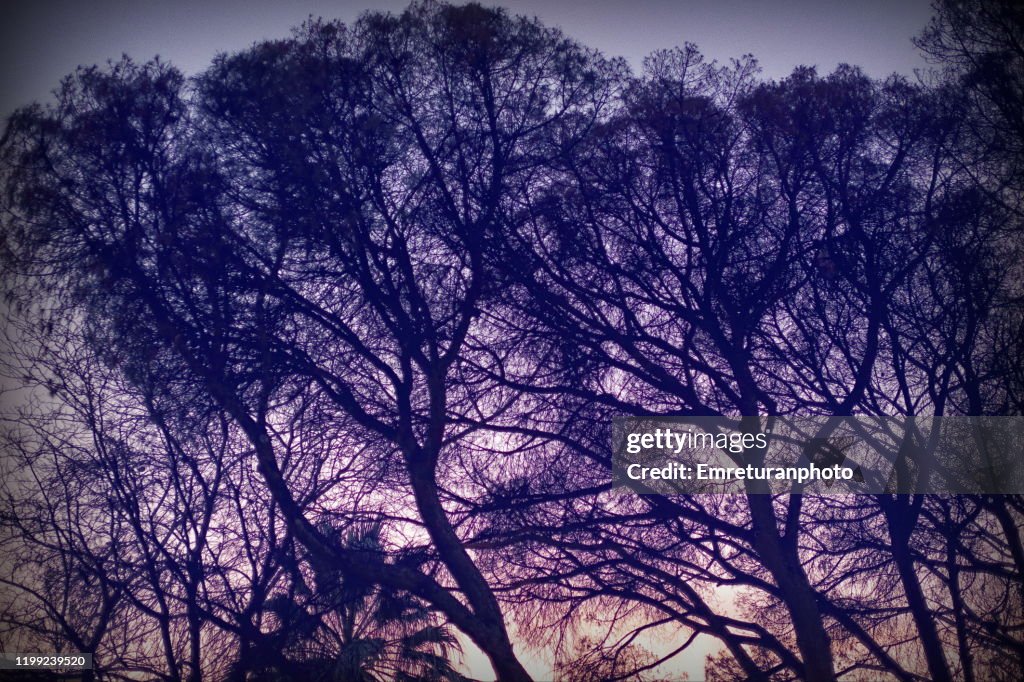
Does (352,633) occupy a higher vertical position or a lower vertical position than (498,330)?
lower

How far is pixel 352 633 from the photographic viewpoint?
6.43 m

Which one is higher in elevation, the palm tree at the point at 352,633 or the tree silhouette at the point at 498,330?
the tree silhouette at the point at 498,330

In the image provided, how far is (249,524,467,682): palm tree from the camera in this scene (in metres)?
5.77

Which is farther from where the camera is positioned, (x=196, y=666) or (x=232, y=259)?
(x=232, y=259)

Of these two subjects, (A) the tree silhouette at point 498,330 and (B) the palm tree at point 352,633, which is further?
(A) the tree silhouette at point 498,330

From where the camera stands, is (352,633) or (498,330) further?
(498,330)

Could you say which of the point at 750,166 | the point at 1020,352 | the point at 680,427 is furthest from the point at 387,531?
the point at 1020,352

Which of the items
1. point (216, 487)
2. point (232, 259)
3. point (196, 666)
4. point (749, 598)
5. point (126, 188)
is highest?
point (126, 188)

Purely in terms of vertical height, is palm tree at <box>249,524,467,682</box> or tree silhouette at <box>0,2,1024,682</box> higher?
tree silhouette at <box>0,2,1024,682</box>

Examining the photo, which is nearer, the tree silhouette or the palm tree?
the palm tree

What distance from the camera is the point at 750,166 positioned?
6895 millimetres

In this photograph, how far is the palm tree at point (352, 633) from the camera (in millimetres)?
5766

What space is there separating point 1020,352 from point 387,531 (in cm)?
552

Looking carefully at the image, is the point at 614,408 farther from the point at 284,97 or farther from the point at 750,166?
the point at 284,97
